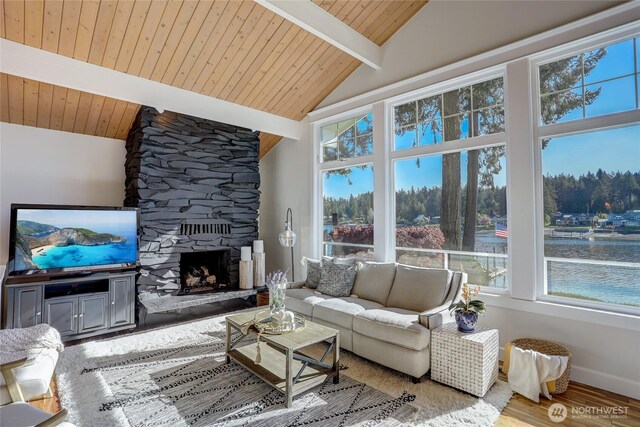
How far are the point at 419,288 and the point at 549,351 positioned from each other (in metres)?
1.18

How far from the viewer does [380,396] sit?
254 cm

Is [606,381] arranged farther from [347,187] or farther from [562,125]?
[347,187]

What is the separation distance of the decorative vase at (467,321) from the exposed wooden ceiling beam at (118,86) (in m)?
3.99

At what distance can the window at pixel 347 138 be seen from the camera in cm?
477

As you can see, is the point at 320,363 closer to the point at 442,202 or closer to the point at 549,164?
the point at 442,202

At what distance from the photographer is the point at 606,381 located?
8.77 feet

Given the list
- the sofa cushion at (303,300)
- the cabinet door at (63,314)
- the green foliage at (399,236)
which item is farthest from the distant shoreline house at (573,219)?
the cabinet door at (63,314)

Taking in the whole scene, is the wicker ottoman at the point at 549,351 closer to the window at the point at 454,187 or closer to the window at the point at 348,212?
the window at the point at 454,187

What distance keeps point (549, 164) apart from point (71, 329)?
5394 mm

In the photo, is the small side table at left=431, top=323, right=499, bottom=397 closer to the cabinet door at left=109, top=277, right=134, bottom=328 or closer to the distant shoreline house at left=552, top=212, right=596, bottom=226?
the distant shoreline house at left=552, top=212, right=596, bottom=226

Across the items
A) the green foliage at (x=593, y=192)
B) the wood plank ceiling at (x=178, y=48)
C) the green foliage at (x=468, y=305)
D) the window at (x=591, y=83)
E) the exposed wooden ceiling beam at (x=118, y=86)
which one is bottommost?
the green foliage at (x=468, y=305)

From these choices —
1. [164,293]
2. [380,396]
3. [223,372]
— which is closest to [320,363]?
[380,396]

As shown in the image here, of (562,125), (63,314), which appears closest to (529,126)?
(562,125)

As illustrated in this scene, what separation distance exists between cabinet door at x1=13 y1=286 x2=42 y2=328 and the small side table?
409cm
